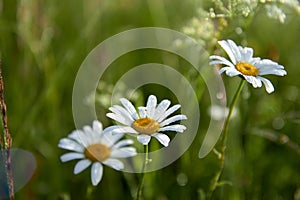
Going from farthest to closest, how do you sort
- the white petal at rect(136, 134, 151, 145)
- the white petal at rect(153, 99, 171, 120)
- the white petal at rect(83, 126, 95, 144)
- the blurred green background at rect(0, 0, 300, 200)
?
the blurred green background at rect(0, 0, 300, 200), the white petal at rect(83, 126, 95, 144), the white petal at rect(153, 99, 171, 120), the white petal at rect(136, 134, 151, 145)

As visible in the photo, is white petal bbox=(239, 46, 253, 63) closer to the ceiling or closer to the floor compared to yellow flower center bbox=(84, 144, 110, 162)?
closer to the ceiling

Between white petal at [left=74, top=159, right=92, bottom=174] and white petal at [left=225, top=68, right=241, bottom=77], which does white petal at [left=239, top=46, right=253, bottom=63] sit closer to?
white petal at [left=225, top=68, right=241, bottom=77]

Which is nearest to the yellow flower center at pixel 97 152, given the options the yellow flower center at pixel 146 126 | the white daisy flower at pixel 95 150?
the white daisy flower at pixel 95 150

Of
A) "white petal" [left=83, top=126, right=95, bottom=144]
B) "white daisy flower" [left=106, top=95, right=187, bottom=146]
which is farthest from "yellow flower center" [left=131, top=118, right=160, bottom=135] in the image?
"white petal" [left=83, top=126, right=95, bottom=144]

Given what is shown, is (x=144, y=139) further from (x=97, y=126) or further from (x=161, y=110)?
(x=97, y=126)

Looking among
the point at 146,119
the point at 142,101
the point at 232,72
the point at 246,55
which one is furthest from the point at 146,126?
the point at 142,101
